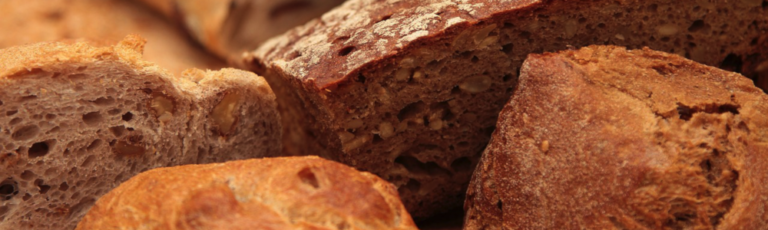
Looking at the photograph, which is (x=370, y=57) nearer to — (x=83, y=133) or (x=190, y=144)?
(x=190, y=144)

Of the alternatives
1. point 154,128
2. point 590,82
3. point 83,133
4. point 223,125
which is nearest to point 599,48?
point 590,82

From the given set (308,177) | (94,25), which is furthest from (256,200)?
(94,25)

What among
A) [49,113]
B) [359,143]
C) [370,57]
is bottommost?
[359,143]

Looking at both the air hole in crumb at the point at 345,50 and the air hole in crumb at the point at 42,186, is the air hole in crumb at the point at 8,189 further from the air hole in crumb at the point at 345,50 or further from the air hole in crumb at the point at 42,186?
the air hole in crumb at the point at 345,50

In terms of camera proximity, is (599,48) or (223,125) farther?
(223,125)

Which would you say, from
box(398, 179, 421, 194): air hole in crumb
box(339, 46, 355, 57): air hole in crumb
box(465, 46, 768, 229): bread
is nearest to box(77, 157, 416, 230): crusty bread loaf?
box(465, 46, 768, 229): bread

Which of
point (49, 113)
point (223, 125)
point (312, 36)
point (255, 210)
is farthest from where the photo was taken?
point (312, 36)

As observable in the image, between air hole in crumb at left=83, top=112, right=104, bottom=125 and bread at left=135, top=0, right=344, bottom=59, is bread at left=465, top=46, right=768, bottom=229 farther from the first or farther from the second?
bread at left=135, top=0, right=344, bottom=59

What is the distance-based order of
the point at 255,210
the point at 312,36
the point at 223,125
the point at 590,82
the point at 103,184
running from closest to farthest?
the point at 255,210, the point at 590,82, the point at 103,184, the point at 223,125, the point at 312,36
